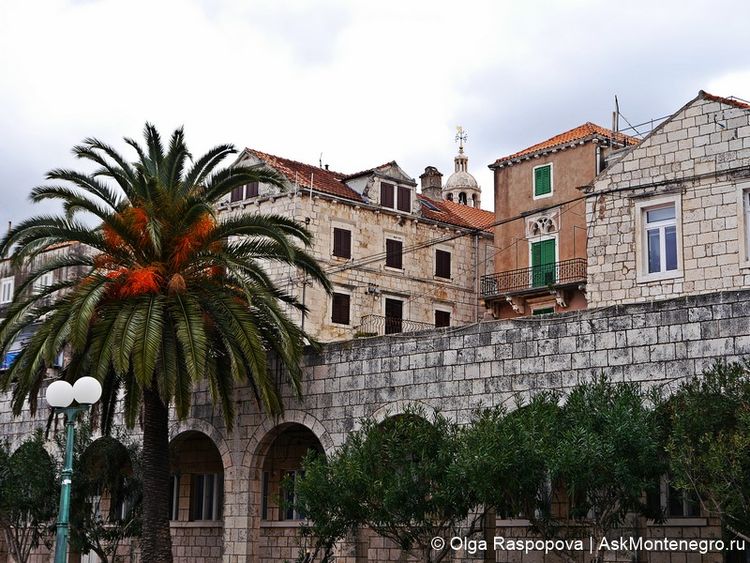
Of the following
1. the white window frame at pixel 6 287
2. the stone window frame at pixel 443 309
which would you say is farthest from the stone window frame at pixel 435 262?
the white window frame at pixel 6 287

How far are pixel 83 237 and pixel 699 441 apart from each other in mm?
12722

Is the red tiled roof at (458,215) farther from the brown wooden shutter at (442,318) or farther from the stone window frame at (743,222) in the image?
the stone window frame at (743,222)

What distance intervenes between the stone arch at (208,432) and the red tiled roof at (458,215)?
2005cm

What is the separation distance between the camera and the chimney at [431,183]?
173 ft

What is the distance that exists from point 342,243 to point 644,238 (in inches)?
596

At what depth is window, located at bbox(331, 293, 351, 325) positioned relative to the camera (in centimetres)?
4094

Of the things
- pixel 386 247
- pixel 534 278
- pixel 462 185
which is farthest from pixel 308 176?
pixel 462 185

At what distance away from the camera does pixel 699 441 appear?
1597 cm

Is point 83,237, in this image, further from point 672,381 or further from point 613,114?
point 613,114

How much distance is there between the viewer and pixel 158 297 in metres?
22.5

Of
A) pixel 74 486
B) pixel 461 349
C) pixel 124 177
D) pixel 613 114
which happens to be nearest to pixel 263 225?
pixel 124 177

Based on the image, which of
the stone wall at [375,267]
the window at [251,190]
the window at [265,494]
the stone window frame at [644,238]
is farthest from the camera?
the window at [251,190]

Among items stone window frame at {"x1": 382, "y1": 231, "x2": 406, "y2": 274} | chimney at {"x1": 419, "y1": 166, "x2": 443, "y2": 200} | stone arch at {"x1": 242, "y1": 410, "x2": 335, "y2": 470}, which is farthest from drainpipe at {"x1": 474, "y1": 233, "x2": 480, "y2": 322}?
stone arch at {"x1": 242, "y1": 410, "x2": 335, "y2": 470}

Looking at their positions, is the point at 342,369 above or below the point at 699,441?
above
